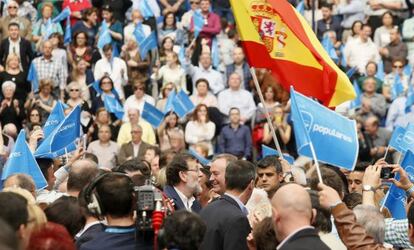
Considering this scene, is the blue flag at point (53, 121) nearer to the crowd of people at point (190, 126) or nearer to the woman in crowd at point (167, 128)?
the crowd of people at point (190, 126)

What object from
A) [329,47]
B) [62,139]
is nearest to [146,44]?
[329,47]

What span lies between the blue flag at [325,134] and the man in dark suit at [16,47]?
16.6 metres

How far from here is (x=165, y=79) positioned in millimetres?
25906

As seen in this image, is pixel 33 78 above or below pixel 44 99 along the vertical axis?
above

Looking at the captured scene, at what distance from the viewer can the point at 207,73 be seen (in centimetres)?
2614

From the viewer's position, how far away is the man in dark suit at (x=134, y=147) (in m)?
22.0

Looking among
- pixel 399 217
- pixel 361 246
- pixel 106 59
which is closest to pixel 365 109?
pixel 106 59

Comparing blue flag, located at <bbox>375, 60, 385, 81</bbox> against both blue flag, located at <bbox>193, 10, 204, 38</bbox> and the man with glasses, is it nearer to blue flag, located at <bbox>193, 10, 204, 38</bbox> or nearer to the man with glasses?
blue flag, located at <bbox>193, 10, 204, 38</bbox>

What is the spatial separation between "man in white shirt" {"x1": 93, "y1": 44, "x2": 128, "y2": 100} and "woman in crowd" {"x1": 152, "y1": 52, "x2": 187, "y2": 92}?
0.67m

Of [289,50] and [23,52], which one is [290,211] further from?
[23,52]

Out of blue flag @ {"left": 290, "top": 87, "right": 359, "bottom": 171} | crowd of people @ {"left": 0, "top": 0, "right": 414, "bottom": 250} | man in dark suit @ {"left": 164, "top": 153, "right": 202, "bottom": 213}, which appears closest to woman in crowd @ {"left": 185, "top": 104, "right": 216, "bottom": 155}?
crowd of people @ {"left": 0, "top": 0, "right": 414, "bottom": 250}

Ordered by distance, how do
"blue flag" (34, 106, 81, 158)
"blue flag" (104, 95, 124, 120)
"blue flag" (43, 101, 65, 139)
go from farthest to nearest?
"blue flag" (104, 95, 124, 120)
"blue flag" (43, 101, 65, 139)
"blue flag" (34, 106, 81, 158)

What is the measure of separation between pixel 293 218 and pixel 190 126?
51.3 feet

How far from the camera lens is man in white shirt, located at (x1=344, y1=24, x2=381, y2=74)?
89.7ft
